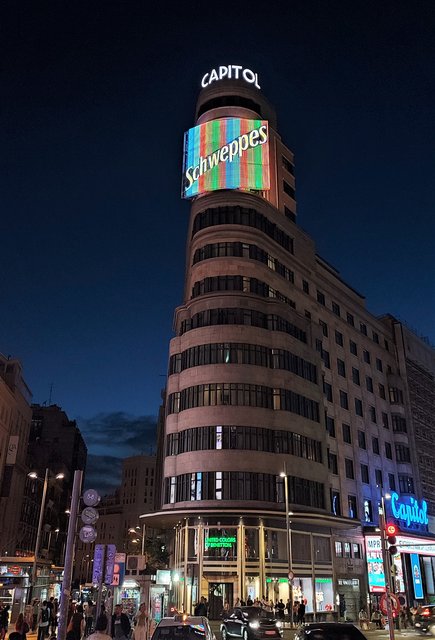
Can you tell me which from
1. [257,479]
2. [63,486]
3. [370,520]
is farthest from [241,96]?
[63,486]

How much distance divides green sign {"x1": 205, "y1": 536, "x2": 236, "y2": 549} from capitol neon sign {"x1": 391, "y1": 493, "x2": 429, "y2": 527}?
72.3 ft

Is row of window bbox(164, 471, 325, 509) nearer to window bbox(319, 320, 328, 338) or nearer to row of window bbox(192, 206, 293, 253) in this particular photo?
window bbox(319, 320, 328, 338)

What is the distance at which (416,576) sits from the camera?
202ft

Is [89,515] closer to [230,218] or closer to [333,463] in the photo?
[230,218]

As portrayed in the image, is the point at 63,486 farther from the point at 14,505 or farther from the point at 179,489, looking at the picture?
the point at 179,489

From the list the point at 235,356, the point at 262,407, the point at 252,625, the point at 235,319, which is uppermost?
the point at 235,319

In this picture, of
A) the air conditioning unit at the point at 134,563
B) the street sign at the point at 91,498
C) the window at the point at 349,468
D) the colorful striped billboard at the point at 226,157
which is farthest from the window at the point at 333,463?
the street sign at the point at 91,498


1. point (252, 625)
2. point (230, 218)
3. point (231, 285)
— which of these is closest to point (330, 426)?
point (231, 285)

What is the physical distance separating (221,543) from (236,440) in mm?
8054

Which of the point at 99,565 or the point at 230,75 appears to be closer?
the point at 99,565

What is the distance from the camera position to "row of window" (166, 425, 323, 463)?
153 feet

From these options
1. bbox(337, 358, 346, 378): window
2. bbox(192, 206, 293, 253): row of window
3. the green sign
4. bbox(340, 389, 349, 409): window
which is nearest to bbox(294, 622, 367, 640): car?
the green sign

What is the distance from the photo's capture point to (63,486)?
5354 inches

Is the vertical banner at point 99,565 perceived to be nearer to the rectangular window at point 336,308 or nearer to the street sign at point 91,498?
the street sign at point 91,498
